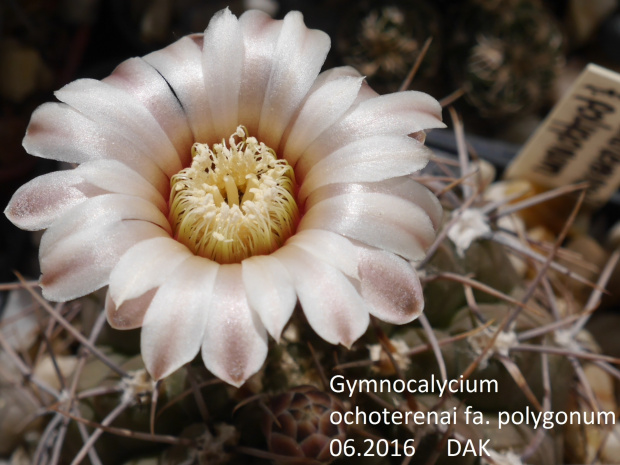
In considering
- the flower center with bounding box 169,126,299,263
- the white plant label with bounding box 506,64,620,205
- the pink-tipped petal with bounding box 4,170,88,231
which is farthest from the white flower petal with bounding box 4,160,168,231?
the white plant label with bounding box 506,64,620,205

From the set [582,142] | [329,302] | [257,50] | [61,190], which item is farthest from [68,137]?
[582,142]

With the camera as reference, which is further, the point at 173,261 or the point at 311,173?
the point at 311,173

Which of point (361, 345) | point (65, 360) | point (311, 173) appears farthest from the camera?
point (65, 360)

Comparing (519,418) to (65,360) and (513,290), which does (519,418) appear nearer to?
(513,290)

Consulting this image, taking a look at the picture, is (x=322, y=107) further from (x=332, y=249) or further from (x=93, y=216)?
(x=93, y=216)

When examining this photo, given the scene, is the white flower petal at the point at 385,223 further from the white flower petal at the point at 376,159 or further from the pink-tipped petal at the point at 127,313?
the pink-tipped petal at the point at 127,313

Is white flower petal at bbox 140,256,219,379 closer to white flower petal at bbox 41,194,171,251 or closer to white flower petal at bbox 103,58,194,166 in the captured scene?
white flower petal at bbox 41,194,171,251

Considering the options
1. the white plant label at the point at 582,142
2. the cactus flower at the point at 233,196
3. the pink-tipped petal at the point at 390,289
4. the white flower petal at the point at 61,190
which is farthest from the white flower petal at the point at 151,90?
the white plant label at the point at 582,142

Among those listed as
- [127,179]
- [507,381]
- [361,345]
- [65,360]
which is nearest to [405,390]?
[361,345]
